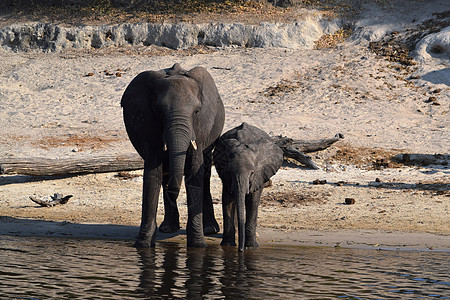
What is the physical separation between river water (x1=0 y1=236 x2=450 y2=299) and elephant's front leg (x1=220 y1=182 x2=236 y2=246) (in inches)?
5.6

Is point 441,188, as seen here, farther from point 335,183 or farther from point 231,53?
point 231,53

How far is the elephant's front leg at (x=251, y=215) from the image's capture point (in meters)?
9.68

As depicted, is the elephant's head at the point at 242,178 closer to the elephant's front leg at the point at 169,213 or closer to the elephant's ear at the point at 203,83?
the elephant's ear at the point at 203,83

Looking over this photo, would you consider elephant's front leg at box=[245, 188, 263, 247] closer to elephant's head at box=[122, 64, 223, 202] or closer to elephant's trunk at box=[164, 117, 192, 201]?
elephant's head at box=[122, 64, 223, 202]

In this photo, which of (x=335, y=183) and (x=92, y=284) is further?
(x=335, y=183)

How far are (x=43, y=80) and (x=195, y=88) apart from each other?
18.3 metres

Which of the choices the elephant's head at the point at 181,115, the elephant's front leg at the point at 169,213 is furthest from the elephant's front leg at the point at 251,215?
the elephant's front leg at the point at 169,213

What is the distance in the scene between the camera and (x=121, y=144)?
17609 millimetres

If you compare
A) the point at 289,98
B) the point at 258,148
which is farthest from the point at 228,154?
the point at 289,98

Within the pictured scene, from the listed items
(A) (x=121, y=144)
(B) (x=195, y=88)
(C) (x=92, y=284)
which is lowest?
(C) (x=92, y=284)

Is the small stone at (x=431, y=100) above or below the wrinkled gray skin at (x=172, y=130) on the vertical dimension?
above

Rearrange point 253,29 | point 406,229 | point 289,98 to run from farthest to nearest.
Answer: point 253,29
point 289,98
point 406,229

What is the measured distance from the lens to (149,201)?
9.52m

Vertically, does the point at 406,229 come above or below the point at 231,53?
below
